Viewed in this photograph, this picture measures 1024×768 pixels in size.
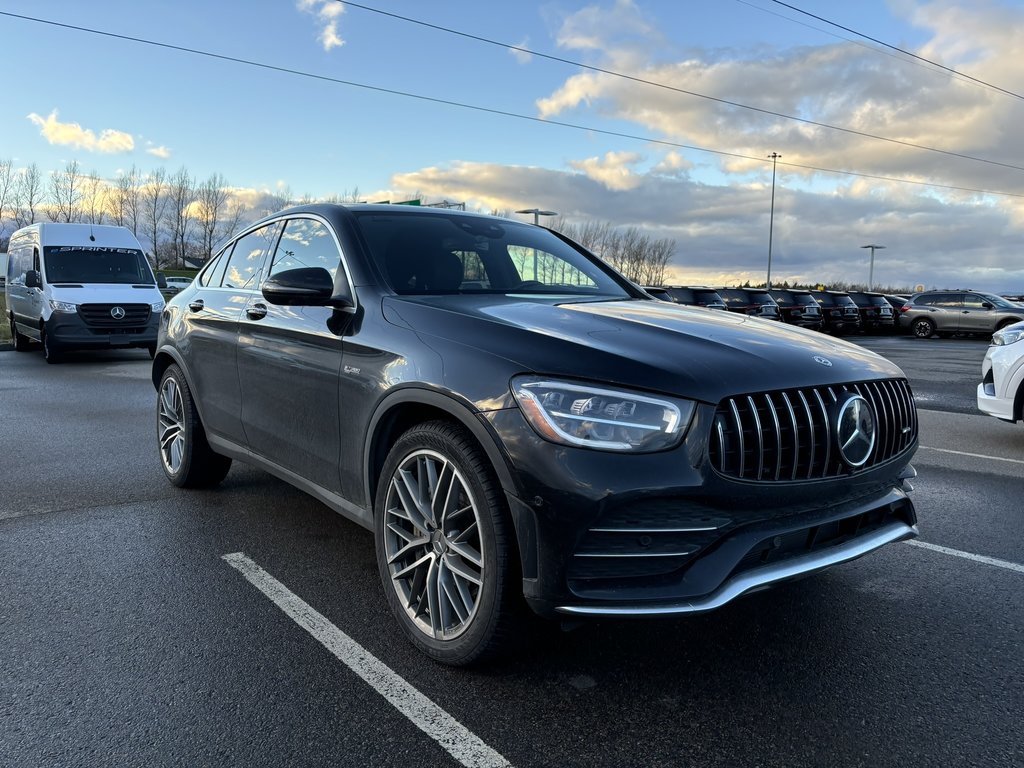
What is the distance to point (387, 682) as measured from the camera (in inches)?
111

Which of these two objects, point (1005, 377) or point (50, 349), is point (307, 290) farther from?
point (50, 349)

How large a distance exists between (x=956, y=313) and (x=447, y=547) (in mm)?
31848

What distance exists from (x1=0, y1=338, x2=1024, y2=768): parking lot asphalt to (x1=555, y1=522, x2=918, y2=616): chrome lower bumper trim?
40 cm

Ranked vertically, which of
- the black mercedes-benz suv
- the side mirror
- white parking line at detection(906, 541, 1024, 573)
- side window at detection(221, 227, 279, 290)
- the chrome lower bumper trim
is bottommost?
white parking line at detection(906, 541, 1024, 573)

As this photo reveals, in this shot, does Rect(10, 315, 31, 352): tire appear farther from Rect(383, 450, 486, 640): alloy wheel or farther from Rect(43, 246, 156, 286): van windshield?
Rect(383, 450, 486, 640): alloy wheel

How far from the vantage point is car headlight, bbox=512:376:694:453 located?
2471 millimetres

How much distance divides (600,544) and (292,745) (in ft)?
3.67

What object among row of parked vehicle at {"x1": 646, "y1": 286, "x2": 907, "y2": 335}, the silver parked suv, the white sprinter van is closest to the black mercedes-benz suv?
the white sprinter van

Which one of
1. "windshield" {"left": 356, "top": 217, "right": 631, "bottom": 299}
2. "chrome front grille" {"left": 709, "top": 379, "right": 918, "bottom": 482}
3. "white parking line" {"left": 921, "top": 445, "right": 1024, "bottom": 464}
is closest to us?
"chrome front grille" {"left": 709, "top": 379, "right": 918, "bottom": 482}

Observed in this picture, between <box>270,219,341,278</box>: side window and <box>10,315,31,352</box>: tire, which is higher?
<box>270,219,341,278</box>: side window

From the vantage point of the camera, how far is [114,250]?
15.7 metres

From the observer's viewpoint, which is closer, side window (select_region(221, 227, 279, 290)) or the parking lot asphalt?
the parking lot asphalt

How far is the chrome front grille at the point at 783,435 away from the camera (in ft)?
8.36

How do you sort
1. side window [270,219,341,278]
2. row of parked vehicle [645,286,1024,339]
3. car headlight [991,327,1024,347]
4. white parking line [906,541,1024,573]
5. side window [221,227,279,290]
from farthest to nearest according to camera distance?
row of parked vehicle [645,286,1024,339], car headlight [991,327,1024,347], side window [221,227,279,290], white parking line [906,541,1024,573], side window [270,219,341,278]
